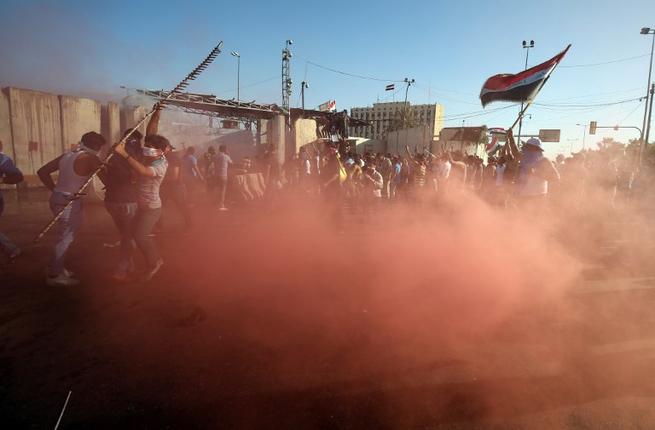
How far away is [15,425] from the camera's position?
2.13m

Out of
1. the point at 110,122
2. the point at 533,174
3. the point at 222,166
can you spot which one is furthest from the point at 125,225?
the point at 110,122

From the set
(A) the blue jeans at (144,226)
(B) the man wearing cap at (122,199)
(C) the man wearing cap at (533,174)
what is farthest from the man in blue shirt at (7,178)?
(C) the man wearing cap at (533,174)

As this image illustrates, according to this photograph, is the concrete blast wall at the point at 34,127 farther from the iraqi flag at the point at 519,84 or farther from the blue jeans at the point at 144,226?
the iraqi flag at the point at 519,84

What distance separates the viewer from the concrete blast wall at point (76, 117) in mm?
9172

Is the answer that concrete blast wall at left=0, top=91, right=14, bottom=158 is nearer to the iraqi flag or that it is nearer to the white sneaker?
the white sneaker

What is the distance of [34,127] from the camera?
865 centimetres

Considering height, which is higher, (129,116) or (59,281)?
(129,116)

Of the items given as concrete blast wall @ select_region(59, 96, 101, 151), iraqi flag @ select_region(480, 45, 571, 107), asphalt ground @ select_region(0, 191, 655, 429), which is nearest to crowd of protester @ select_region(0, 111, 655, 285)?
asphalt ground @ select_region(0, 191, 655, 429)

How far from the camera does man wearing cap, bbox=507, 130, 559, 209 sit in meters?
5.60

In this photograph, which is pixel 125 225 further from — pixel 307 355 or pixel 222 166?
pixel 222 166

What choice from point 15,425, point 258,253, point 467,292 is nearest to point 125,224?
point 258,253

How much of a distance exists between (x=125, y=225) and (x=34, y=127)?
6.87 metres

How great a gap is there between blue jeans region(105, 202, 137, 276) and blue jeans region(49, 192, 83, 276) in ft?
1.12

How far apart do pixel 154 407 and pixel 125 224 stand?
2.59m
